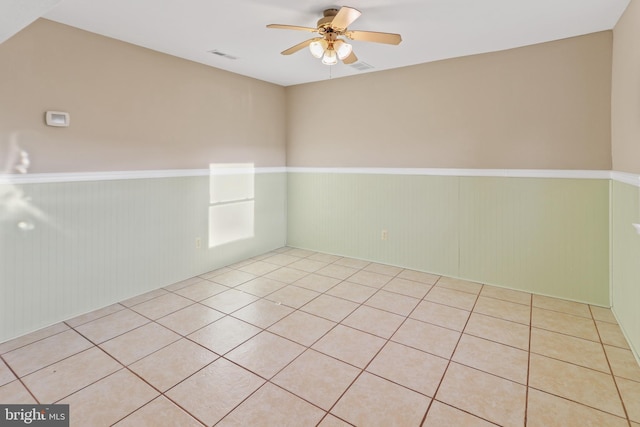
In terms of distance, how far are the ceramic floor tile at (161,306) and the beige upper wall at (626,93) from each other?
12.5 ft

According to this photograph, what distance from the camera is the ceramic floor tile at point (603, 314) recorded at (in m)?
2.90

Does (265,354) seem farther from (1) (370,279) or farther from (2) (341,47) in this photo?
(2) (341,47)

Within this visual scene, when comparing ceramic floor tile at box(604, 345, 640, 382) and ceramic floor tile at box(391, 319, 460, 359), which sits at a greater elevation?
ceramic floor tile at box(391, 319, 460, 359)

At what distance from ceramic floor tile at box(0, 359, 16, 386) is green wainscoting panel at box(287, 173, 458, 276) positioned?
3.52 m

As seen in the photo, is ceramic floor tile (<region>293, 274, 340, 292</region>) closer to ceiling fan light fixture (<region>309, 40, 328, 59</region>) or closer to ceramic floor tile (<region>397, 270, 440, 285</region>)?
ceramic floor tile (<region>397, 270, 440, 285</region>)

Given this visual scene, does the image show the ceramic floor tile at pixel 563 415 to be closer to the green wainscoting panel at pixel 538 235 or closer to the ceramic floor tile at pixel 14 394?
the green wainscoting panel at pixel 538 235

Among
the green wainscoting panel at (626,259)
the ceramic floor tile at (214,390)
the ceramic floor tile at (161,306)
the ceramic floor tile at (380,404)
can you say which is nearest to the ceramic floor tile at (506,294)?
the green wainscoting panel at (626,259)

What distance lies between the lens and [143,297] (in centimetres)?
338

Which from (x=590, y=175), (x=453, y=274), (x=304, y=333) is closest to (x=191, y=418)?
(x=304, y=333)

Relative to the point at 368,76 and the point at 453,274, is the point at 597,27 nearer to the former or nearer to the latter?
the point at 368,76

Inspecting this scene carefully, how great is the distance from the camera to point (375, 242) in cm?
450

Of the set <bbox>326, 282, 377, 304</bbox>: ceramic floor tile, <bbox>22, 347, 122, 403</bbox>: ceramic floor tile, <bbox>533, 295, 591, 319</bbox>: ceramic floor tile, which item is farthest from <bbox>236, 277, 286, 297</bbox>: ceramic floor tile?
<bbox>533, 295, 591, 319</bbox>: ceramic floor tile

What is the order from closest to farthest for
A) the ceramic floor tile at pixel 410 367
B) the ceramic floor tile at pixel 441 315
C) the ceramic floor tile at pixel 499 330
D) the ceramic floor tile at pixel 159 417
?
the ceramic floor tile at pixel 159 417 < the ceramic floor tile at pixel 410 367 < the ceramic floor tile at pixel 499 330 < the ceramic floor tile at pixel 441 315

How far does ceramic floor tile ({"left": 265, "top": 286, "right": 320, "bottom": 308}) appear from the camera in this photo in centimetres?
327
